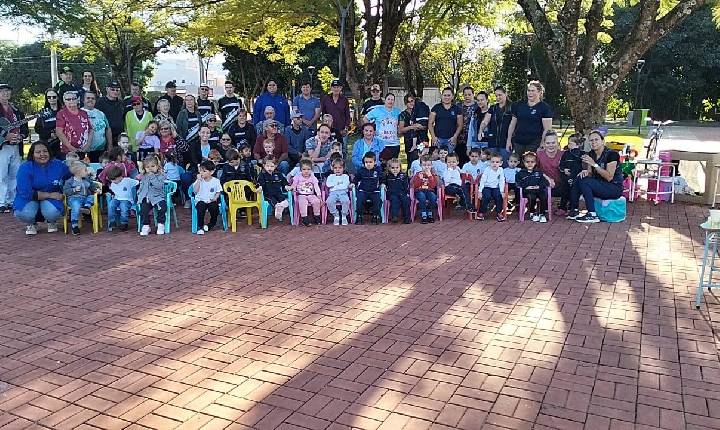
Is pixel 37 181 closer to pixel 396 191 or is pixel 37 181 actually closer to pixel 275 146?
pixel 275 146

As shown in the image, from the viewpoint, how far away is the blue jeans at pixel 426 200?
862 centimetres

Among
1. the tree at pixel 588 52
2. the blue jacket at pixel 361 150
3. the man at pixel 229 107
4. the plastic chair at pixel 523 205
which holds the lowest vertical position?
the plastic chair at pixel 523 205

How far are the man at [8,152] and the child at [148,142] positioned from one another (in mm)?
1748

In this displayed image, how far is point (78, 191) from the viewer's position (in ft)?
26.4

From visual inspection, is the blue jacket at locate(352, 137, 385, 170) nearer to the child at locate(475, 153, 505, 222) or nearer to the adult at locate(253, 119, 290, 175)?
the adult at locate(253, 119, 290, 175)

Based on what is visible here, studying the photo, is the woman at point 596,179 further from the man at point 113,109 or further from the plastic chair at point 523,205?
the man at point 113,109

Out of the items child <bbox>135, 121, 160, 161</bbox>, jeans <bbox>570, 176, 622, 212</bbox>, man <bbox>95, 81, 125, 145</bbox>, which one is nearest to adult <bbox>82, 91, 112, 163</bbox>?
man <bbox>95, 81, 125, 145</bbox>

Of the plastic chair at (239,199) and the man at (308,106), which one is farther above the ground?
the man at (308,106)

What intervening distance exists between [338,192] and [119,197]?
9.41ft

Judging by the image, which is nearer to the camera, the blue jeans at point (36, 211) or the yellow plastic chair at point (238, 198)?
the blue jeans at point (36, 211)

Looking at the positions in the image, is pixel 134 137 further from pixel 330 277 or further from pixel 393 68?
pixel 393 68

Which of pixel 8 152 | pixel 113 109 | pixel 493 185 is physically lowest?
pixel 493 185

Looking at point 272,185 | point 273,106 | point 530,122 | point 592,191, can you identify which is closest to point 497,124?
point 530,122

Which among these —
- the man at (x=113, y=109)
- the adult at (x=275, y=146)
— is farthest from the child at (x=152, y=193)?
the man at (x=113, y=109)
